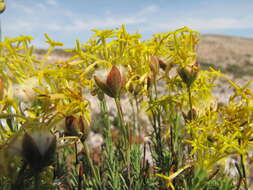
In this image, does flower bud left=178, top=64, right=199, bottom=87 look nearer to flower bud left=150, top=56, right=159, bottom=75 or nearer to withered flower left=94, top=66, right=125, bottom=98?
flower bud left=150, top=56, right=159, bottom=75

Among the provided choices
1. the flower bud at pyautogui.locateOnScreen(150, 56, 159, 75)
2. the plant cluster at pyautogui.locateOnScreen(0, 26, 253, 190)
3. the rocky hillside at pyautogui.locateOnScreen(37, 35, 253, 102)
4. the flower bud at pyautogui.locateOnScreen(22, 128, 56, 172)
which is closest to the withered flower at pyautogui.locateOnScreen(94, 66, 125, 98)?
the plant cluster at pyautogui.locateOnScreen(0, 26, 253, 190)

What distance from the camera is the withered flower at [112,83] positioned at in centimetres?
77

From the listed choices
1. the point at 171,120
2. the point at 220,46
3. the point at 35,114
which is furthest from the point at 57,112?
the point at 220,46

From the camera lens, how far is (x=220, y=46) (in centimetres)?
3919

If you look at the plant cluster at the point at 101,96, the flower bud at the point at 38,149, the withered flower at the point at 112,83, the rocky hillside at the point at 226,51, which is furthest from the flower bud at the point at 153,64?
the rocky hillside at the point at 226,51

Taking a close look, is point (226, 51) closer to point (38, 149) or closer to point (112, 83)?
point (112, 83)

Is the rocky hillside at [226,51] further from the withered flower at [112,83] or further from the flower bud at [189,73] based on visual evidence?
the withered flower at [112,83]

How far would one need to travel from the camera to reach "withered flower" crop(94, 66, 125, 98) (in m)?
0.77

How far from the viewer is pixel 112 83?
77cm

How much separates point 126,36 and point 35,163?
1.58ft

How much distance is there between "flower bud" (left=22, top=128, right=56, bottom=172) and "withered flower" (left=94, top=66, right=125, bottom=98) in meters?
0.26

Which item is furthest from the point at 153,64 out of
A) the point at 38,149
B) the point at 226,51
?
the point at 226,51

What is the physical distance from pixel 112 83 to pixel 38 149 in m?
0.31

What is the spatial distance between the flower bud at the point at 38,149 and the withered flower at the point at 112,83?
10.3 inches
